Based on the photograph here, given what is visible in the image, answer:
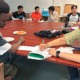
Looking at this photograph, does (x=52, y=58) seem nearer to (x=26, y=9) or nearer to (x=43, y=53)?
(x=43, y=53)

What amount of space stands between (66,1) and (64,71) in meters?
4.58

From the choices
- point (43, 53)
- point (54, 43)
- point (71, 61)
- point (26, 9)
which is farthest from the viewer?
point (26, 9)

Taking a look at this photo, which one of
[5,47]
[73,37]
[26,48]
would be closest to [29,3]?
[73,37]

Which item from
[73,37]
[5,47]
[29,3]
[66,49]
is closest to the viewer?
[5,47]

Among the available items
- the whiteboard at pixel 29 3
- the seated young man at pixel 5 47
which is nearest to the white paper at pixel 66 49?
the seated young man at pixel 5 47

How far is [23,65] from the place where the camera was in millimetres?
3109

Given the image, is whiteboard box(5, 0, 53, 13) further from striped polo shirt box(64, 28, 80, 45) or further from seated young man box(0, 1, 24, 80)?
seated young man box(0, 1, 24, 80)

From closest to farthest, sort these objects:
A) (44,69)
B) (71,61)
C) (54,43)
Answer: (71,61) → (54,43) → (44,69)

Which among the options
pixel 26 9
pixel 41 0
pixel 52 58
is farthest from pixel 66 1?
pixel 52 58

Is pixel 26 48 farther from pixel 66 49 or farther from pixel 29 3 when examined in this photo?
pixel 29 3

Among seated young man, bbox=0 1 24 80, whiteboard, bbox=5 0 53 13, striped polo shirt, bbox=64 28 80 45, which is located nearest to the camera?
seated young man, bbox=0 1 24 80

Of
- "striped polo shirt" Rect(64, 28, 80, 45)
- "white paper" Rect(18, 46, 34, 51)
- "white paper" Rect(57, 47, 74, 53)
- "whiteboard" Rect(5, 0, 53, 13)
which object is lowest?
"white paper" Rect(57, 47, 74, 53)

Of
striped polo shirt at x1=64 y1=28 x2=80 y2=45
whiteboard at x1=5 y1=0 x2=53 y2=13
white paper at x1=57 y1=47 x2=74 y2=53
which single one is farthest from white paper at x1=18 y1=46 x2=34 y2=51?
whiteboard at x1=5 y1=0 x2=53 y2=13

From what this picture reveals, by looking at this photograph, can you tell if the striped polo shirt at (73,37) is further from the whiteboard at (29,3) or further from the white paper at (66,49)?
the whiteboard at (29,3)
